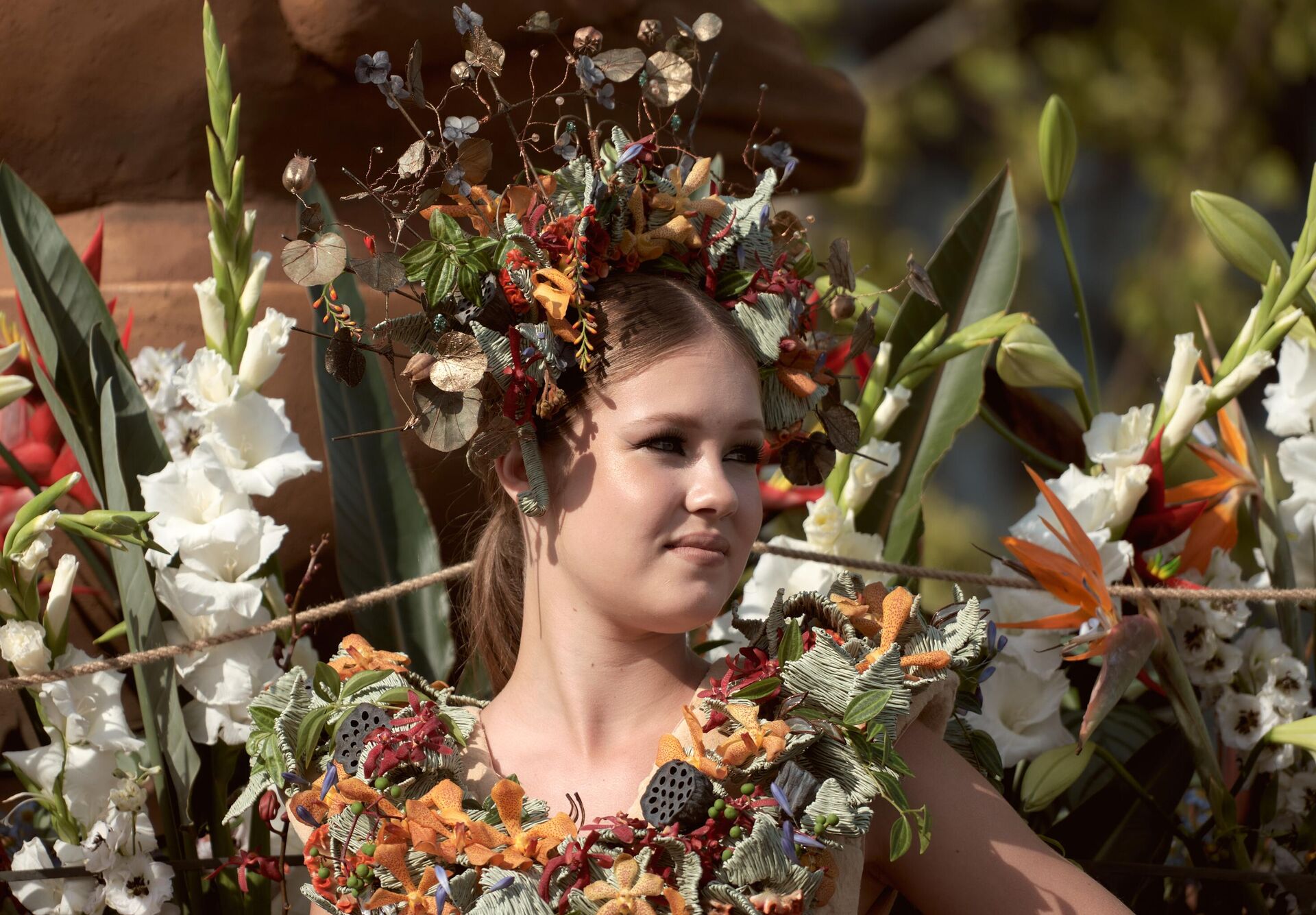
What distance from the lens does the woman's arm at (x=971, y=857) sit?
99cm

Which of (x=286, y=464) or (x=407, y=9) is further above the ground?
(x=407, y=9)

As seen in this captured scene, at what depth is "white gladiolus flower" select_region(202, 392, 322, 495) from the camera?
3.92 ft

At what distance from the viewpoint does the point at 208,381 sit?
3.97 feet

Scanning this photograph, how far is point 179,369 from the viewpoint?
4.05ft

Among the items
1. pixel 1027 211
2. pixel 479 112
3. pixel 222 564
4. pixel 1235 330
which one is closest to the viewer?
pixel 222 564

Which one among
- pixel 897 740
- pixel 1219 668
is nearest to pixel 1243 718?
pixel 1219 668

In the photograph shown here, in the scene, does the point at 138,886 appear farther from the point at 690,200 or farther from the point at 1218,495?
the point at 1218,495

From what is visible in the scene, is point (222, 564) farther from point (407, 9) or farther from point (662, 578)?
point (407, 9)

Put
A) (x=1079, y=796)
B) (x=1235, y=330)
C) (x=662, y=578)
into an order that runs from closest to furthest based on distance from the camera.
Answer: (x=662, y=578) → (x=1079, y=796) → (x=1235, y=330)

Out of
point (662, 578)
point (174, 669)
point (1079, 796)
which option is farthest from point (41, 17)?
point (1079, 796)

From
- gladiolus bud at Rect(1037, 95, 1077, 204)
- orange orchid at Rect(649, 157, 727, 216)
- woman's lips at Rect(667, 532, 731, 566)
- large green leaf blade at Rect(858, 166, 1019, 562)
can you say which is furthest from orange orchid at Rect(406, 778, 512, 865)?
gladiolus bud at Rect(1037, 95, 1077, 204)

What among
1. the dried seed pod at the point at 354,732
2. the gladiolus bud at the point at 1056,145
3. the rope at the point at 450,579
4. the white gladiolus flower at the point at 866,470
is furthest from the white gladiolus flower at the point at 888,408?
the dried seed pod at the point at 354,732

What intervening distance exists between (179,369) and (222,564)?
176mm

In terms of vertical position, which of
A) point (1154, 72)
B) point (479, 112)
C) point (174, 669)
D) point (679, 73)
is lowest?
point (1154, 72)
